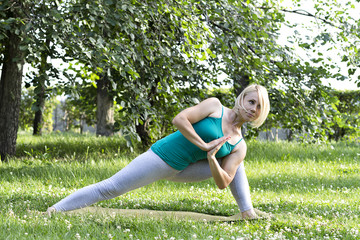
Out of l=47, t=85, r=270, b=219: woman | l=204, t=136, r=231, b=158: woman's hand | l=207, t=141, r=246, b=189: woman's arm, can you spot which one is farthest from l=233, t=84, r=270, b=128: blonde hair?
l=204, t=136, r=231, b=158: woman's hand

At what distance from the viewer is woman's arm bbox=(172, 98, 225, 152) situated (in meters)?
3.34

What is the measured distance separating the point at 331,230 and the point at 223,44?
3109 millimetres

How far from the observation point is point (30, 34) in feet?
17.0

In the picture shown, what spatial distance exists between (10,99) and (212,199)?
5085 mm

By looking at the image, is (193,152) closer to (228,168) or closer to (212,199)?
(228,168)

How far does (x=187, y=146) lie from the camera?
3.61 meters

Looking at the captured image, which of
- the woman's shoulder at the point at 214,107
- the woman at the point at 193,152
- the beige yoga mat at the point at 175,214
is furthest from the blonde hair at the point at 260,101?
the beige yoga mat at the point at 175,214

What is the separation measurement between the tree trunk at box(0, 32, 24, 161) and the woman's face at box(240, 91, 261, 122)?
5.82 m

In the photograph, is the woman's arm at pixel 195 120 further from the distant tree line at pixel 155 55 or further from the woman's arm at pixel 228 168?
the distant tree line at pixel 155 55

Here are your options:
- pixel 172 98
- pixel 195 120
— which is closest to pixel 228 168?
pixel 195 120

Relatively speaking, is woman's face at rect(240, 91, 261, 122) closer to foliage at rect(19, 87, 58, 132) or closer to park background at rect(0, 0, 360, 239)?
park background at rect(0, 0, 360, 239)

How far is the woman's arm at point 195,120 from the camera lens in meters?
3.34

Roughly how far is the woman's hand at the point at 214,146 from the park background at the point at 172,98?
2.09 ft

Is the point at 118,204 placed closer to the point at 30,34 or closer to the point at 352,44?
the point at 30,34
